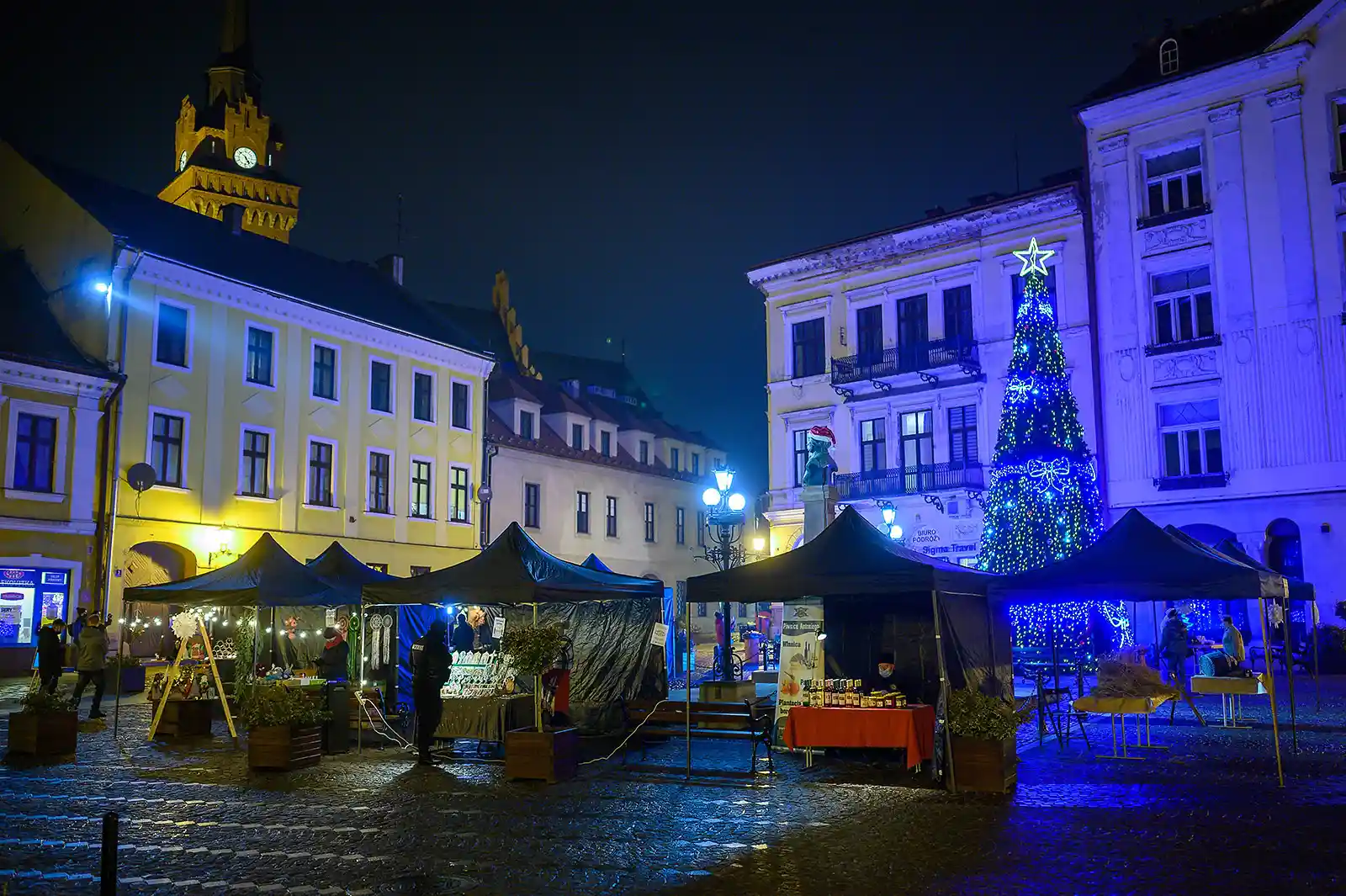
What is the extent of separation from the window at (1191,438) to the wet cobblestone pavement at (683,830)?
57.6 feet

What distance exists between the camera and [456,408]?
137 feet

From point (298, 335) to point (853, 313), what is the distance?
18456 mm

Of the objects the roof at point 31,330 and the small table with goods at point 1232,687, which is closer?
the small table with goods at point 1232,687

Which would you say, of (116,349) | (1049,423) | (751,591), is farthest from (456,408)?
(751,591)

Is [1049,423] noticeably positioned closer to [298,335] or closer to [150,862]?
[150,862]

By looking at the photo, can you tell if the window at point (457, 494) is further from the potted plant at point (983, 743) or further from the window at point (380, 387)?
the potted plant at point (983, 743)

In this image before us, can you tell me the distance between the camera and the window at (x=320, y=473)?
3581 centimetres

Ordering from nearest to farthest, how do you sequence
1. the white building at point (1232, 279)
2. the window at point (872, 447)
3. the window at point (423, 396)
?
the white building at point (1232, 279) < the window at point (872, 447) < the window at point (423, 396)

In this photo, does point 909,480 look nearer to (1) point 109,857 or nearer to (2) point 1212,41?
(2) point 1212,41

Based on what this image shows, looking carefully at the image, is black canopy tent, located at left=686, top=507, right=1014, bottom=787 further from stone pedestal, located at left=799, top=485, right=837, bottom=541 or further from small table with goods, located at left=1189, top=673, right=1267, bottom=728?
stone pedestal, located at left=799, top=485, right=837, bottom=541

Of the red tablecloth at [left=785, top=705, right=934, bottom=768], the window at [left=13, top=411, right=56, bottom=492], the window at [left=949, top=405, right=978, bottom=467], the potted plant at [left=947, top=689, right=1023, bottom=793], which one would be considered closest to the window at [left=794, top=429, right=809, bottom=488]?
the window at [left=949, top=405, right=978, bottom=467]

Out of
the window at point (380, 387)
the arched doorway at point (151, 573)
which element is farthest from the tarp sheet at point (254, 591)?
the window at point (380, 387)

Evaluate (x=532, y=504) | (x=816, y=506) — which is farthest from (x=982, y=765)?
(x=532, y=504)

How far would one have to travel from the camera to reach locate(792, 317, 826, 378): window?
39.7 meters
